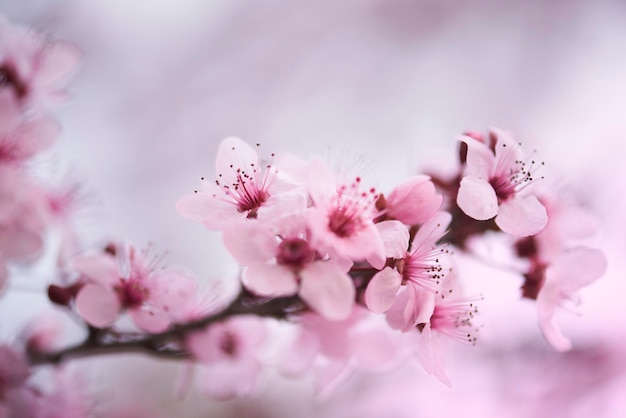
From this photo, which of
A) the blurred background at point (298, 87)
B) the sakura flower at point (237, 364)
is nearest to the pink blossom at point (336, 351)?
the sakura flower at point (237, 364)

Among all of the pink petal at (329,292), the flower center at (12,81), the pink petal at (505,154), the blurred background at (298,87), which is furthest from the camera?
the blurred background at (298,87)

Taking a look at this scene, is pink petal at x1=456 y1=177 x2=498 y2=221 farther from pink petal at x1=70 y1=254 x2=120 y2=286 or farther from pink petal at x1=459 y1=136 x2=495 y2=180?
pink petal at x1=70 y1=254 x2=120 y2=286

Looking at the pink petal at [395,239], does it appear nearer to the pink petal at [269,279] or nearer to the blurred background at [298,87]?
the pink petal at [269,279]

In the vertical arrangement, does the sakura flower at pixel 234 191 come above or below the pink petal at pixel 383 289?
above

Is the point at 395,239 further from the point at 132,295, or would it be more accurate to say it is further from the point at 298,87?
the point at 298,87

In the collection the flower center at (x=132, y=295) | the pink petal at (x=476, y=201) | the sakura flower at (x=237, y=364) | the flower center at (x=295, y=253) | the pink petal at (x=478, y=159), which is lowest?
the sakura flower at (x=237, y=364)

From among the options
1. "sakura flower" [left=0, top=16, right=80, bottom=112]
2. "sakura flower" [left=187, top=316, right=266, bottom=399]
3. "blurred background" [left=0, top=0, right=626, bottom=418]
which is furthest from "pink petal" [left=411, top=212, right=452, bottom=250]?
"blurred background" [left=0, top=0, right=626, bottom=418]

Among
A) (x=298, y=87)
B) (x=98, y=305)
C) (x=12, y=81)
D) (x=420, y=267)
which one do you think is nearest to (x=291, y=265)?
(x=420, y=267)
